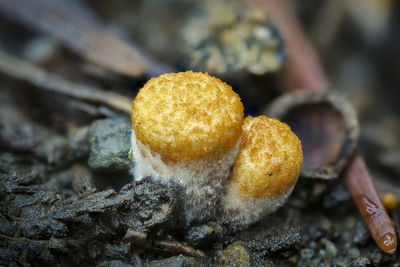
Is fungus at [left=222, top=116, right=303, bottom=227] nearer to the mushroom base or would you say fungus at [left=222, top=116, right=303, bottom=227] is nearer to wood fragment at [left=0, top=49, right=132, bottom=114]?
the mushroom base

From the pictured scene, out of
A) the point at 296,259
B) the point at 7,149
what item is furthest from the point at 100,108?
the point at 296,259

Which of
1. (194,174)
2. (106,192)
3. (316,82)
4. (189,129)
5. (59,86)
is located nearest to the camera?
(189,129)

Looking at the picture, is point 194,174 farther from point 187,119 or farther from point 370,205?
point 370,205

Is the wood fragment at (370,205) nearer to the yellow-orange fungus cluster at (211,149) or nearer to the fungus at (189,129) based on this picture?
the yellow-orange fungus cluster at (211,149)

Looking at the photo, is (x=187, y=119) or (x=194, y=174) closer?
(x=187, y=119)

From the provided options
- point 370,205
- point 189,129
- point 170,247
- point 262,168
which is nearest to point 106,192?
point 170,247

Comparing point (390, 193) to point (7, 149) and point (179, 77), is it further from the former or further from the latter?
point (7, 149)
